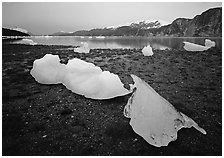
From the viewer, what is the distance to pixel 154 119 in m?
4.10

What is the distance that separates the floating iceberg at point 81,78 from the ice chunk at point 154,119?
153cm

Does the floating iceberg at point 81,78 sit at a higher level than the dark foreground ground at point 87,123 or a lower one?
higher

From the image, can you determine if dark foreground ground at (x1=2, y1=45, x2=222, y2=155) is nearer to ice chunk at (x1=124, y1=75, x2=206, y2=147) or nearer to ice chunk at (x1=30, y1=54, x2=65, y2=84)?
ice chunk at (x1=124, y1=75, x2=206, y2=147)

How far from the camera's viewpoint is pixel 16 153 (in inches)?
138

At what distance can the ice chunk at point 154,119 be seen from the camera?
389 cm

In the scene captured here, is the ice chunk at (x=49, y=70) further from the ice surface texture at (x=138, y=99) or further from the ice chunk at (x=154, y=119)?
the ice chunk at (x=154, y=119)

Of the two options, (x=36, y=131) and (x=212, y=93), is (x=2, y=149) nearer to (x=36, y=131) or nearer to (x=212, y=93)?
(x=36, y=131)

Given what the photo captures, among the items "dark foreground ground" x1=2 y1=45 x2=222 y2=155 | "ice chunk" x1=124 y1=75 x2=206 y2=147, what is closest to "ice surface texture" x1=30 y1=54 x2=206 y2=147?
"ice chunk" x1=124 y1=75 x2=206 y2=147

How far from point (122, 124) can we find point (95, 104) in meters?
1.36

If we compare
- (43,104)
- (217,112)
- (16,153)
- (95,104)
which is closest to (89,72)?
(95,104)

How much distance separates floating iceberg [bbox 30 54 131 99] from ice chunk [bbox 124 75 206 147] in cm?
153

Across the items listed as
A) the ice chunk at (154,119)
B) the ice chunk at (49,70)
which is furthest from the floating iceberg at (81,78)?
the ice chunk at (154,119)

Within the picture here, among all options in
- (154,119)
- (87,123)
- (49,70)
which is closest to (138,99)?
(154,119)

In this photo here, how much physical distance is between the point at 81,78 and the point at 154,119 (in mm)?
3269
